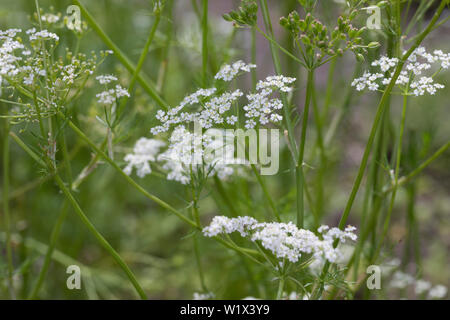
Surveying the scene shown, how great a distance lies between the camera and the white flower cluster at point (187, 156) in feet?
4.39

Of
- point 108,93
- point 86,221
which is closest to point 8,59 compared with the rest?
point 108,93

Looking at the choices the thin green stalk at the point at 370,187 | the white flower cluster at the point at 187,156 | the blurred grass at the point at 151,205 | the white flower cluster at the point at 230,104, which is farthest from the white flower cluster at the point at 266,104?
the blurred grass at the point at 151,205

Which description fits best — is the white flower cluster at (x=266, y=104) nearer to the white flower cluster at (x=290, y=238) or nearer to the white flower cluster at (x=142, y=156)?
the white flower cluster at (x=290, y=238)

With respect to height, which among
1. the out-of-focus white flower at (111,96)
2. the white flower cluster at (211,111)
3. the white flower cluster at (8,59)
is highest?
the white flower cluster at (8,59)

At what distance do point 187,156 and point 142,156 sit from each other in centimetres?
41

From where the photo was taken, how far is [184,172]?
1528 mm

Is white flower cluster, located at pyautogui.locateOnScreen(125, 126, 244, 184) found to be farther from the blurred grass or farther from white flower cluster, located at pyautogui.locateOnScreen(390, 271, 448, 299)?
white flower cluster, located at pyautogui.locateOnScreen(390, 271, 448, 299)

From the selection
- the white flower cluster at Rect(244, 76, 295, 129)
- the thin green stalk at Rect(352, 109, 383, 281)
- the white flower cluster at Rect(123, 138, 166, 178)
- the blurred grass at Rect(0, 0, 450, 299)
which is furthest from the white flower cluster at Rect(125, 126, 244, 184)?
the thin green stalk at Rect(352, 109, 383, 281)

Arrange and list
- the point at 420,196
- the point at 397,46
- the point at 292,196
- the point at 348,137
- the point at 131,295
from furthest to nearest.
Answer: the point at 348,137
the point at 420,196
the point at 131,295
the point at 292,196
the point at 397,46

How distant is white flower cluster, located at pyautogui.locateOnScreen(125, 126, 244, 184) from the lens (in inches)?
52.6
